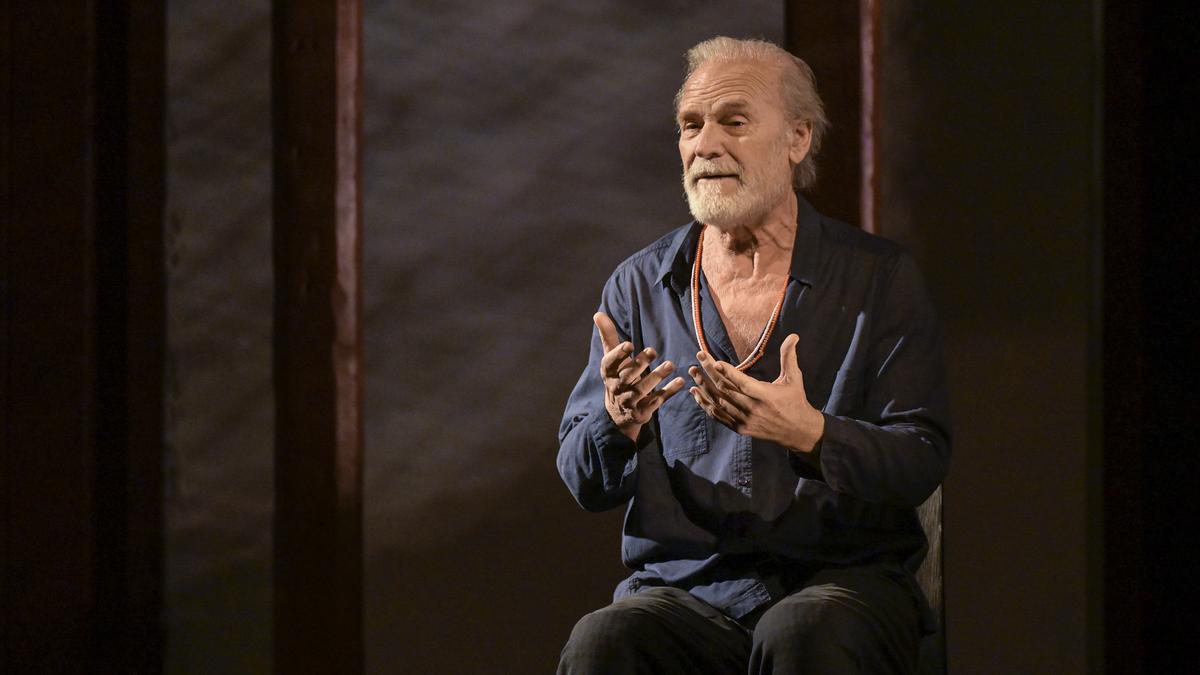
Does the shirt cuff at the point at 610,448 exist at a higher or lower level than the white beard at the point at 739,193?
lower

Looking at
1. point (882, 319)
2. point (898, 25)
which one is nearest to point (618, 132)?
point (898, 25)

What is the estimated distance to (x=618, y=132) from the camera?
2533mm

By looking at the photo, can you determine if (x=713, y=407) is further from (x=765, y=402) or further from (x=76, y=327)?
(x=76, y=327)

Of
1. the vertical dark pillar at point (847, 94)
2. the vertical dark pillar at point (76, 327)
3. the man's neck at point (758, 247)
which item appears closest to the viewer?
the man's neck at point (758, 247)

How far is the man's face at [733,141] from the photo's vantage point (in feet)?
6.39

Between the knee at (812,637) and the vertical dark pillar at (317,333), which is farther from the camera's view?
the vertical dark pillar at (317,333)

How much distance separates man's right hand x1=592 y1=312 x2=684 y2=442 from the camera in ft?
5.70

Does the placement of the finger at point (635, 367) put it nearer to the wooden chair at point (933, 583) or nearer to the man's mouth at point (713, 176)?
the man's mouth at point (713, 176)

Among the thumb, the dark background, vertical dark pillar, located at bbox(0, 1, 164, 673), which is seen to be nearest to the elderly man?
the thumb

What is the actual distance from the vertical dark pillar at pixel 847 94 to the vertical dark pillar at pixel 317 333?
2.90 ft

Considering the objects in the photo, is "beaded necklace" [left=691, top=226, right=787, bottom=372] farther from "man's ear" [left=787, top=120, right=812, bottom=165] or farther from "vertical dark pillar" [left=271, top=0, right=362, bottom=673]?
"vertical dark pillar" [left=271, top=0, right=362, bottom=673]

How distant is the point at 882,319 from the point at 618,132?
85 centimetres

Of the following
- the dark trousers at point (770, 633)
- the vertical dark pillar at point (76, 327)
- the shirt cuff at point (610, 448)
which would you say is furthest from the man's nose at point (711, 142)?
the vertical dark pillar at point (76, 327)

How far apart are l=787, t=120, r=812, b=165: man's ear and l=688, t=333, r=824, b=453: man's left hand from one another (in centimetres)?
41
